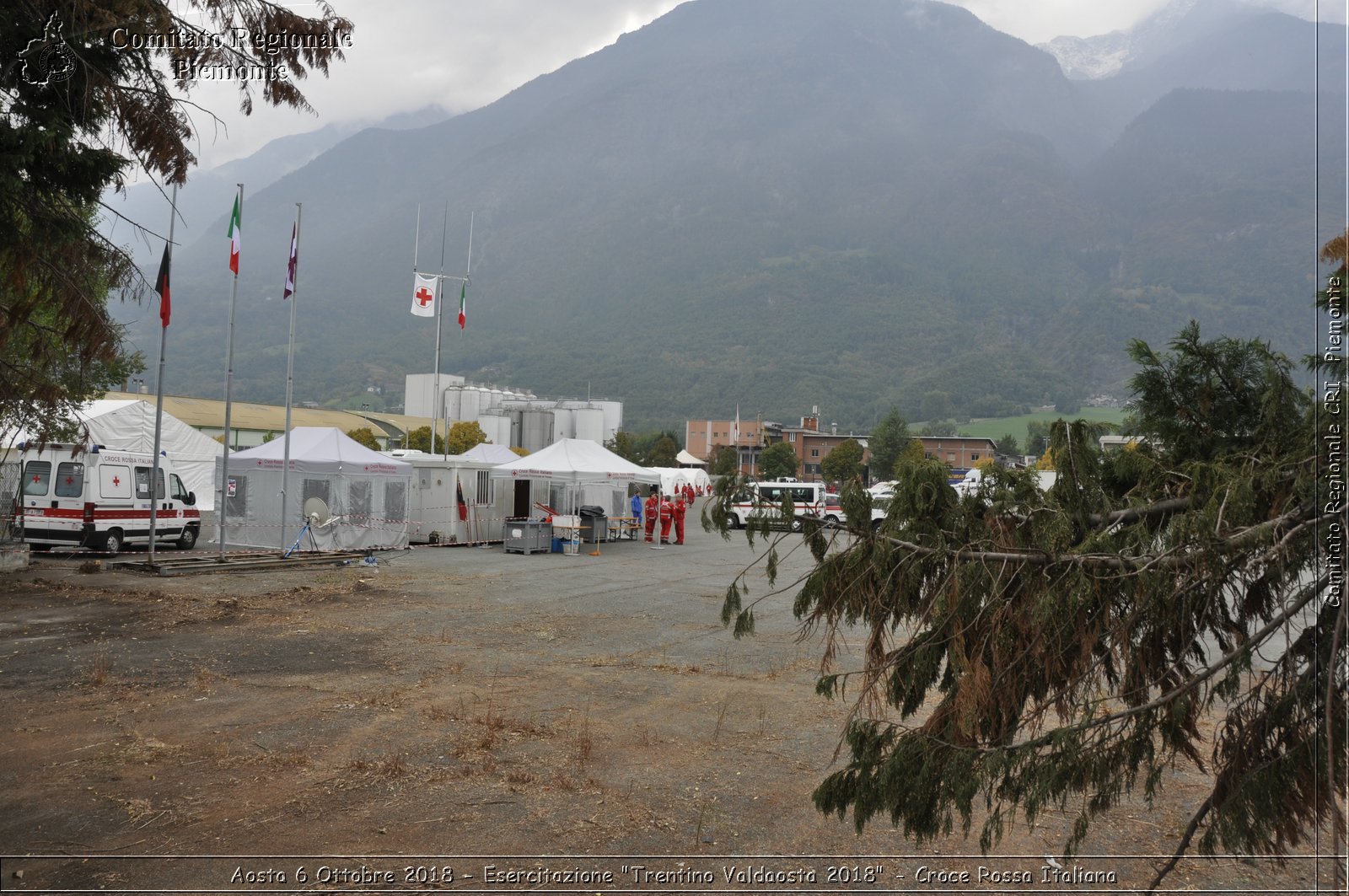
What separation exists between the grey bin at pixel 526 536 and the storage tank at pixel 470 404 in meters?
87.5

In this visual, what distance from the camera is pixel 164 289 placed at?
16.3 meters

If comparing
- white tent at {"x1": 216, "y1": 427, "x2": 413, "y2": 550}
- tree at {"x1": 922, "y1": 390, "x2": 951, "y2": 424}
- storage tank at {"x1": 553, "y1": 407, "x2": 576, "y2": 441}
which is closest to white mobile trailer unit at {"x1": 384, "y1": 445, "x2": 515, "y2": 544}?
white tent at {"x1": 216, "y1": 427, "x2": 413, "y2": 550}

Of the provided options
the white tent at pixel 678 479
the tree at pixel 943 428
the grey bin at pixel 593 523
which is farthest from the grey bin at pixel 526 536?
the tree at pixel 943 428

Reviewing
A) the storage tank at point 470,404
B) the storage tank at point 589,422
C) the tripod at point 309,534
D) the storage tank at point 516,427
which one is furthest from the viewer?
the storage tank at point 589,422

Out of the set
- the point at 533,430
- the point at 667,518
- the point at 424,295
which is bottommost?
the point at 667,518

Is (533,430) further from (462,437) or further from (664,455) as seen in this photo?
(462,437)

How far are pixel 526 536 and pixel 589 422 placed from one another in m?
91.6

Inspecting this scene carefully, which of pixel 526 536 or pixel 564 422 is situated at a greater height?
pixel 564 422

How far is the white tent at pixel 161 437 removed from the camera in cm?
2712

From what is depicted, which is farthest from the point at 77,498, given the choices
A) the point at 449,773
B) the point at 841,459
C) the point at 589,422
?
the point at 589,422

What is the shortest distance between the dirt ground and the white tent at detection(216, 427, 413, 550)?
1029 centimetres

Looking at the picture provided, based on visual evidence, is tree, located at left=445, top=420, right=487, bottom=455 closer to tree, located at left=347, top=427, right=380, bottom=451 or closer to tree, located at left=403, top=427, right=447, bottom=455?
tree, located at left=403, top=427, right=447, bottom=455

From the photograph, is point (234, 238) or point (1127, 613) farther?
point (234, 238)

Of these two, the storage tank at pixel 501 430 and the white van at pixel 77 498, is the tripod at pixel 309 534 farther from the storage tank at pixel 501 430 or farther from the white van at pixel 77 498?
the storage tank at pixel 501 430
